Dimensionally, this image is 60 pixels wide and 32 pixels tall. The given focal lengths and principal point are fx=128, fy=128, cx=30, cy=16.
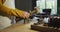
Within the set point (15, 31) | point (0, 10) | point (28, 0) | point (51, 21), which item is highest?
point (28, 0)

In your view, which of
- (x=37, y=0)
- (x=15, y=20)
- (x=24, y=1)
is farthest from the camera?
(x=37, y=0)

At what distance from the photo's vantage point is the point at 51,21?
1.18 metres

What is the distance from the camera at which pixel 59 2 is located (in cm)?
485

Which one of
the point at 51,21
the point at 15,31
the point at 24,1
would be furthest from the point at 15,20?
the point at 24,1

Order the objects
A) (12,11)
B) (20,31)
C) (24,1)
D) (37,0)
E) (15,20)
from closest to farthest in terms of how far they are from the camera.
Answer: (12,11)
(20,31)
(15,20)
(24,1)
(37,0)

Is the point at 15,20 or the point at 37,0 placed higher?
the point at 37,0

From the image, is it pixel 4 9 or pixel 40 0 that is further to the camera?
pixel 40 0

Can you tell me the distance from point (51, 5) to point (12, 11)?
385 cm

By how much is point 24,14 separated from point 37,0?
348 centimetres

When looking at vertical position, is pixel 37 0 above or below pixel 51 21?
above

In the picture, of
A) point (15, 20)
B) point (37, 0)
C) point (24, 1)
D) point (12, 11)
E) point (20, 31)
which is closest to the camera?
point (12, 11)

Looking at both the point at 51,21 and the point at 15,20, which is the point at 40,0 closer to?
the point at 15,20

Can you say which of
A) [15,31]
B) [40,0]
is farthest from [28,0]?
[15,31]

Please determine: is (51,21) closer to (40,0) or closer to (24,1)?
(24,1)
